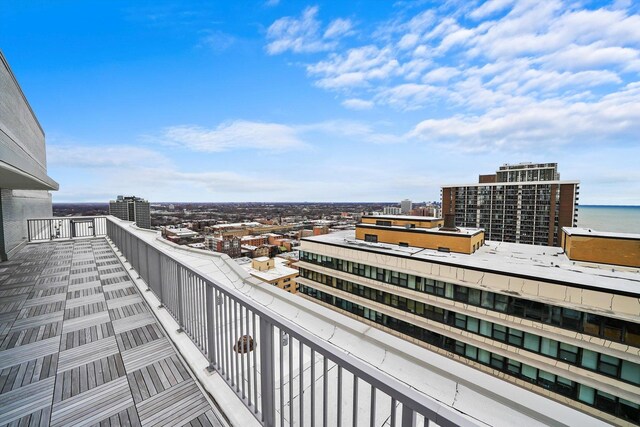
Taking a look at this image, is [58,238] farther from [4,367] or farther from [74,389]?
[74,389]

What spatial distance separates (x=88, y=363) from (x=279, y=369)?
2.56 m

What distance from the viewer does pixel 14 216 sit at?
1009 centimetres

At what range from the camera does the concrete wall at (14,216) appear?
8352mm

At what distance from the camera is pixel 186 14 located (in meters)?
16.1

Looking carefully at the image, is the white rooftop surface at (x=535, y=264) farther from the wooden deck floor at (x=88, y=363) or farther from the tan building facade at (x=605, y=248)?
the wooden deck floor at (x=88, y=363)

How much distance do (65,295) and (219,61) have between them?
97.3 feet

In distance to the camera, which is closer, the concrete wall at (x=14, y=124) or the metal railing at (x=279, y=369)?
the metal railing at (x=279, y=369)

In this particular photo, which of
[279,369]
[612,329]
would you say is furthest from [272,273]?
[279,369]

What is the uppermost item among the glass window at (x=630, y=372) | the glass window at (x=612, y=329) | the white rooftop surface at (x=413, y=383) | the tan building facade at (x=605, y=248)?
the white rooftop surface at (x=413, y=383)

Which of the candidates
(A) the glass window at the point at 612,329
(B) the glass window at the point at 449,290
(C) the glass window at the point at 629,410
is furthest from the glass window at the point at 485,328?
(C) the glass window at the point at 629,410

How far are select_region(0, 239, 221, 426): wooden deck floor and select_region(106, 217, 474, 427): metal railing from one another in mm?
415

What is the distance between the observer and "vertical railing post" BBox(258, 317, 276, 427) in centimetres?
194

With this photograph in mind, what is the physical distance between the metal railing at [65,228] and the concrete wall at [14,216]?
20.5 inches

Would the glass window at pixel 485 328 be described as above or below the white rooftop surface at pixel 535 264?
below
